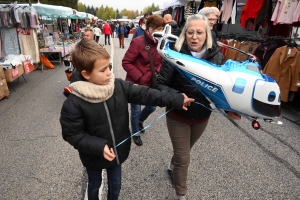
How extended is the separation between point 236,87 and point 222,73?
0.13 m

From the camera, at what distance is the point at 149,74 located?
9.56 ft

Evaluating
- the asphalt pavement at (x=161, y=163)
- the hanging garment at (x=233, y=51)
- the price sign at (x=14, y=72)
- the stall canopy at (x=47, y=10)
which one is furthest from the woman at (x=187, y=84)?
the stall canopy at (x=47, y=10)

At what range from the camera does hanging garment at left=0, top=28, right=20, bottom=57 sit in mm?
7270

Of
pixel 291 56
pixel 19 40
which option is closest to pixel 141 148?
pixel 291 56

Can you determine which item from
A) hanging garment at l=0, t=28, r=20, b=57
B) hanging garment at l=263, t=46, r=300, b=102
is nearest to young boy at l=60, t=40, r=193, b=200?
hanging garment at l=263, t=46, r=300, b=102

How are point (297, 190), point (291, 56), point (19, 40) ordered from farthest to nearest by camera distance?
point (19, 40), point (291, 56), point (297, 190)

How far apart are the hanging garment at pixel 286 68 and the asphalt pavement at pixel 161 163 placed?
66cm

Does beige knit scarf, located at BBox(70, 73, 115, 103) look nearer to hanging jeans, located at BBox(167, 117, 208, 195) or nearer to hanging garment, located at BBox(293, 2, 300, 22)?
hanging jeans, located at BBox(167, 117, 208, 195)

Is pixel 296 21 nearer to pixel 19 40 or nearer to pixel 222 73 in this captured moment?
pixel 222 73

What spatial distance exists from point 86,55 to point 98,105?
33cm

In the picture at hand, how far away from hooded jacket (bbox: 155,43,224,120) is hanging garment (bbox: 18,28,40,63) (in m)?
7.40

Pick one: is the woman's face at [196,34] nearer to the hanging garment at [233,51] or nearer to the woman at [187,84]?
the woman at [187,84]

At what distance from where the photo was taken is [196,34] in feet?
5.74

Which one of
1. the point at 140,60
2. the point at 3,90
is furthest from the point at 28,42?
the point at 140,60
